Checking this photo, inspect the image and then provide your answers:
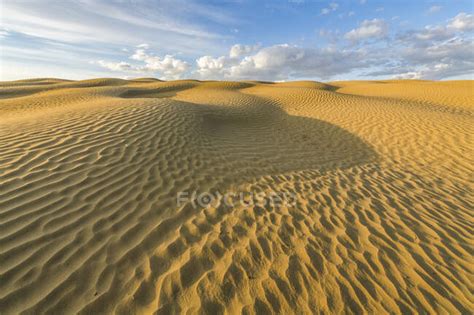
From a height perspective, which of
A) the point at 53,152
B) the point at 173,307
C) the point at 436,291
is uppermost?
the point at 53,152

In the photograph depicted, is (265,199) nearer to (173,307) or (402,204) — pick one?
(173,307)

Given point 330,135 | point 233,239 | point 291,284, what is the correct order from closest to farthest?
point 291,284 < point 233,239 < point 330,135

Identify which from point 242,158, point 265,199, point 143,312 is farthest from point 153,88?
point 143,312

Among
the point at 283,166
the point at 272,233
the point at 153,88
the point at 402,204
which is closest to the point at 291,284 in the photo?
the point at 272,233

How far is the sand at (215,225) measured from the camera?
8.07 feet

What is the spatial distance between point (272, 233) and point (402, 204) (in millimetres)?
2950

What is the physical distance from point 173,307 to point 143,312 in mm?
298

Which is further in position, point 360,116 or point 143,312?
point 360,116

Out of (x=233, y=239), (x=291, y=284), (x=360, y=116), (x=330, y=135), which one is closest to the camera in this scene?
(x=291, y=284)

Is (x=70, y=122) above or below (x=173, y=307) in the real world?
above

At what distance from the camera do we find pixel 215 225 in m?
3.51

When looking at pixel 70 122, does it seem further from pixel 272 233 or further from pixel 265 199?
pixel 272 233

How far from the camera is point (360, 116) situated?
1147cm

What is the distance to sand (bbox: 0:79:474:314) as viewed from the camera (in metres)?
2.46
